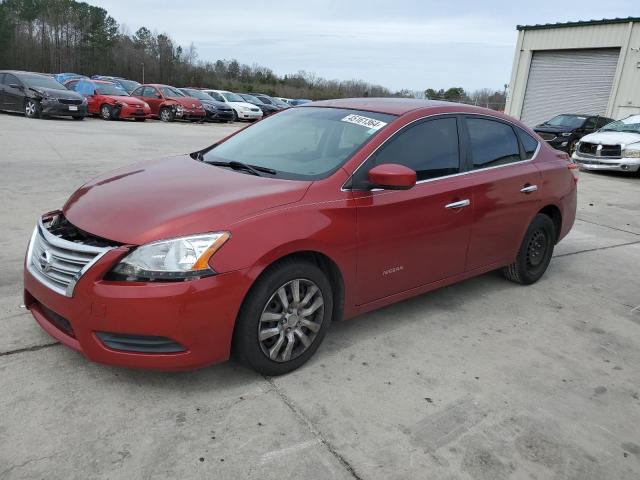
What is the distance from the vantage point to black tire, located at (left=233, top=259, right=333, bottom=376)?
114 inches

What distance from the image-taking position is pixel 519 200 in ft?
14.9

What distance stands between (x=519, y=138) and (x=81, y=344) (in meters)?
3.89

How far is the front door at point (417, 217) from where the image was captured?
344cm

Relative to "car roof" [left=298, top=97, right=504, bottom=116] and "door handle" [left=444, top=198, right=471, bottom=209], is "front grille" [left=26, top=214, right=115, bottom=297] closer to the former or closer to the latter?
"car roof" [left=298, top=97, right=504, bottom=116]

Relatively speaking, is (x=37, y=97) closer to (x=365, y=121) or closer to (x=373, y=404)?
(x=365, y=121)

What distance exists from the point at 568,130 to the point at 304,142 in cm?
1632

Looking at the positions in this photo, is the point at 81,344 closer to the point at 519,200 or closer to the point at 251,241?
the point at 251,241

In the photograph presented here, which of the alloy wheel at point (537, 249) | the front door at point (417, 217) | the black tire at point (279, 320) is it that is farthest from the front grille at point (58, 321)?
the alloy wheel at point (537, 249)

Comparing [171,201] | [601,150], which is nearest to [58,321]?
[171,201]

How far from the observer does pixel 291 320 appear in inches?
123

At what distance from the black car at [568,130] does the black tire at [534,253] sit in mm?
13501

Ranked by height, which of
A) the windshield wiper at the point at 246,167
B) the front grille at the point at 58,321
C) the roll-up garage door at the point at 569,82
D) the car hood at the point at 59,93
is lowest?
the front grille at the point at 58,321

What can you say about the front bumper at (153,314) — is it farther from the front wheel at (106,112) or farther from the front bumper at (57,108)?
the front wheel at (106,112)

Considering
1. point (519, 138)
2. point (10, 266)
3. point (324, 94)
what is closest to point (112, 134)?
point (10, 266)
